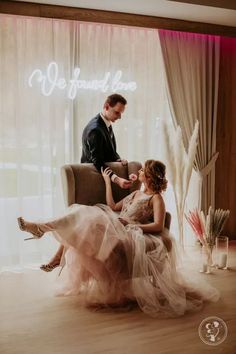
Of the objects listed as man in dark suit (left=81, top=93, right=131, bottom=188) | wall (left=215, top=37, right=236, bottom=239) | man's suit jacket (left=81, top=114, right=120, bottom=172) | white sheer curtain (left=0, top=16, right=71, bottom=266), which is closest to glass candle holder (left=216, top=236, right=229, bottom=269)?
wall (left=215, top=37, right=236, bottom=239)

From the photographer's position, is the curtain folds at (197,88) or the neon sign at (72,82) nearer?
the neon sign at (72,82)

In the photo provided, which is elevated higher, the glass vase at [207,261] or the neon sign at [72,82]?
the neon sign at [72,82]

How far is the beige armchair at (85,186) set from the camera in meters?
3.59

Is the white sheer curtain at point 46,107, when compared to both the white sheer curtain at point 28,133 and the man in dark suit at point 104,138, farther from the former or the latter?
the man in dark suit at point 104,138

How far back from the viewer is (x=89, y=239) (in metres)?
3.02

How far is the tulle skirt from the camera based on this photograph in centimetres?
301

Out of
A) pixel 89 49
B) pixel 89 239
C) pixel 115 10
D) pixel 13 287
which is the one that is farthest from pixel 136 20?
pixel 13 287

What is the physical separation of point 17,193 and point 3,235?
15.6 inches

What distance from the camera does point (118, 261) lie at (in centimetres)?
302

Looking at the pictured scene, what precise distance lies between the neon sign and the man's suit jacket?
426 millimetres

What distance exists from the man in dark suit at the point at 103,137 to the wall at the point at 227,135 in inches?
Answer: 58.2

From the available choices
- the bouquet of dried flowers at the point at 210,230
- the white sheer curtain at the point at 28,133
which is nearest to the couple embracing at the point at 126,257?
the bouquet of dried flowers at the point at 210,230

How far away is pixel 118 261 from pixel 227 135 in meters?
2.45
